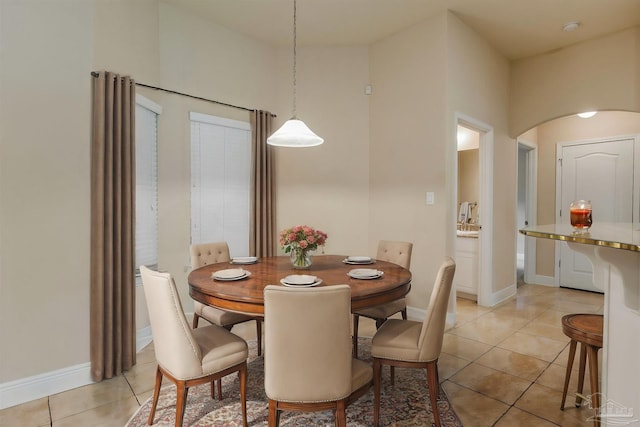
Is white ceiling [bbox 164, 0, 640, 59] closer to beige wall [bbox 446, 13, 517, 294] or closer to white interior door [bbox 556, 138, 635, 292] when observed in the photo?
beige wall [bbox 446, 13, 517, 294]

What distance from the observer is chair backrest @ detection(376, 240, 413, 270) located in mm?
2986

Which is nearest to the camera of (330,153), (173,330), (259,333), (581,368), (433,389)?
(173,330)

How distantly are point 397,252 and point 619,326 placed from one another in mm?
1693

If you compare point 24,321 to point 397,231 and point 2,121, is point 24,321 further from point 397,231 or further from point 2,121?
point 397,231

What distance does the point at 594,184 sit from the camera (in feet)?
15.6

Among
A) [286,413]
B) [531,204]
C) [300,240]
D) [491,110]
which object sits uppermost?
[491,110]

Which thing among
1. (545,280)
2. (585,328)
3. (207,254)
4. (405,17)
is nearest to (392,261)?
(585,328)

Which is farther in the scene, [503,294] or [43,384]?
[503,294]

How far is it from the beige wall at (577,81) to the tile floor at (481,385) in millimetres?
2500

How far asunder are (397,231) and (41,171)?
10.5 ft

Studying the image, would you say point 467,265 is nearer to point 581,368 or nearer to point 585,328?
point 581,368

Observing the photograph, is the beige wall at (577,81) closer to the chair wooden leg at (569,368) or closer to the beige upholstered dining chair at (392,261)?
the beige upholstered dining chair at (392,261)

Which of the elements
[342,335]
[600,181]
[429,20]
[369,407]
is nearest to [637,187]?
[600,181]

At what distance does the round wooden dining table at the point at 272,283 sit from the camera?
1.78 metres
